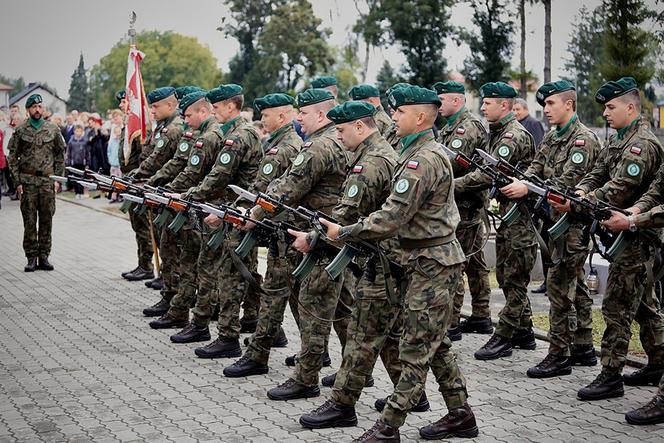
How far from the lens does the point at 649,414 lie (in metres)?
6.65

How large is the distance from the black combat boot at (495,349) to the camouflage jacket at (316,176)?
7.55 feet

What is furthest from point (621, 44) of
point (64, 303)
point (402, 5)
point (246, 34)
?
point (246, 34)

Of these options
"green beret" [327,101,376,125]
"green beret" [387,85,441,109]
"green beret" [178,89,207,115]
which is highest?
"green beret" [178,89,207,115]

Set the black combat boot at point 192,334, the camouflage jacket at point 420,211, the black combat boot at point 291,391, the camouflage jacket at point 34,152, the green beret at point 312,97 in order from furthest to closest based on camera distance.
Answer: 1. the camouflage jacket at point 34,152
2. the black combat boot at point 192,334
3. the green beret at point 312,97
4. the black combat boot at point 291,391
5. the camouflage jacket at point 420,211

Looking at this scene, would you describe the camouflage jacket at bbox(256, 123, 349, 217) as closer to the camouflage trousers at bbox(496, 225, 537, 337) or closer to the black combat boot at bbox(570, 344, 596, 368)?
the camouflage trousers at bbox(496, 225, 537, 337)

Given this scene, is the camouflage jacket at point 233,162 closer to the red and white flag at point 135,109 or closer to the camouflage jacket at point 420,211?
the camouflage jacket at point 420,211

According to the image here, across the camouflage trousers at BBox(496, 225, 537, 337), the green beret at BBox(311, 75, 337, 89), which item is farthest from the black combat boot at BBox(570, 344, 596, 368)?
the green beret at BBox(311, 75, 337, 89)

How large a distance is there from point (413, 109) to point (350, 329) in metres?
1.59

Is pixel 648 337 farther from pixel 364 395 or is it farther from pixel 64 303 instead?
pixel 64 303

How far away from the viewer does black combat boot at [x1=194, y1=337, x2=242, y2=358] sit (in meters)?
8.88

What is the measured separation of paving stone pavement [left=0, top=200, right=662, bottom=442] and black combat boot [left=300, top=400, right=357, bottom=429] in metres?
0.06

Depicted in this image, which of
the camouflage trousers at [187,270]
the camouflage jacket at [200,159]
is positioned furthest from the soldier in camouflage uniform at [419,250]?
the camouflage trousers at [187,270]

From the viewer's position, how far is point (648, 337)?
295 inches

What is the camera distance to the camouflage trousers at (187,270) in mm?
9875
